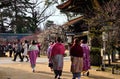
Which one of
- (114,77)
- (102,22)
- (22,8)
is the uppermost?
(22,8)

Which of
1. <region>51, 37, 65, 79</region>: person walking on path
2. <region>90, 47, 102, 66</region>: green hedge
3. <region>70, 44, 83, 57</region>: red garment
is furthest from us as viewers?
<region>90, 47, 102, 66</region>: green hedge

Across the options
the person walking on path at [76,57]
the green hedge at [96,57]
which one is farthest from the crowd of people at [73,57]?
the green hedge at [96,57]

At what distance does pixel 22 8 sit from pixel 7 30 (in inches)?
241

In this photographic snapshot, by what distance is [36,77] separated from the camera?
17125mm

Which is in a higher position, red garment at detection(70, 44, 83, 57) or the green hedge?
red garment at detection(70, 44, 83, 57)

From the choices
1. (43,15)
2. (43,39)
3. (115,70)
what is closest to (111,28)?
(115,70)

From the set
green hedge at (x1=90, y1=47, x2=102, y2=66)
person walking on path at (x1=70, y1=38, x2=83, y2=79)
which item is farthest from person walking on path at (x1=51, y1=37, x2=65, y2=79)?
green hedge at (x1=90, y1=47, x2=102, y2=66)

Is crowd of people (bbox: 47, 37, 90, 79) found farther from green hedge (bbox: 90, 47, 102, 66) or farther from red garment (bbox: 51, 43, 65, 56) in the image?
green hedge (bbox: 90, 47, 102, 66)

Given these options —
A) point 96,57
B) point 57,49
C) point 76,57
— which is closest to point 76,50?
point 76,57

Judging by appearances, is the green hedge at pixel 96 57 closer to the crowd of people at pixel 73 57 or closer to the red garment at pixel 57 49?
the crowd of people at pixel 73 57

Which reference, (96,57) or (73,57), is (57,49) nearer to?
(73,57)

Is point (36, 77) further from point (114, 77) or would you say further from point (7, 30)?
point (7, 30)

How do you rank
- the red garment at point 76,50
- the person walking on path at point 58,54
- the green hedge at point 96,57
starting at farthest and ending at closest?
1. the green hedge at point 96,57
2. the person walking on path at point 58,54
3. the red garment at point 76,50

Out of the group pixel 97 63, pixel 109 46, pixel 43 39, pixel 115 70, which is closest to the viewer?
pixel 115 70
